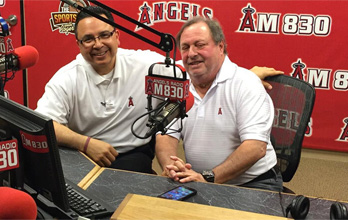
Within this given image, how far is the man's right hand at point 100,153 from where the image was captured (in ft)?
6.70

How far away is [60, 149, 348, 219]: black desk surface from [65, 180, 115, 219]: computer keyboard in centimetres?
6

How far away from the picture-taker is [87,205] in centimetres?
148

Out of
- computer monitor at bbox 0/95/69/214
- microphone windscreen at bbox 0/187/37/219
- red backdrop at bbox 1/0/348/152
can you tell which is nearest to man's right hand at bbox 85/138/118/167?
computer monitor at bbox 0/95/69/214

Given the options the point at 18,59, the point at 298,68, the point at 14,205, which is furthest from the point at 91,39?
the point at 298,68

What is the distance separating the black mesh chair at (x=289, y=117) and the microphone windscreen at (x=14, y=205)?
4.33 ft

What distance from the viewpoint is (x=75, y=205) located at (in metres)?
1.46

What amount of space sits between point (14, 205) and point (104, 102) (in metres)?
1.37

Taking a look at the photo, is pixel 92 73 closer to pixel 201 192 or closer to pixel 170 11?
pixel 201 192

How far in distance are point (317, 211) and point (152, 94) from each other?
716mm

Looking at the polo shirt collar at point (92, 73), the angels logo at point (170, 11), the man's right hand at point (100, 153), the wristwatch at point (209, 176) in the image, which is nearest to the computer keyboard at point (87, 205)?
the man's right hand at point (100, 153)

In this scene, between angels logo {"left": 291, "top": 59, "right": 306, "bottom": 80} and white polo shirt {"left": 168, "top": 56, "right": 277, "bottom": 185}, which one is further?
angels logo {"left": 291, "top": 59, "right": 306, "bottom": 80}

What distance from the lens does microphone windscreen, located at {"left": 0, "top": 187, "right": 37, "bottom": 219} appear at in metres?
1.04

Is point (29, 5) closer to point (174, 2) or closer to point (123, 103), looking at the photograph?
point (174, 2)

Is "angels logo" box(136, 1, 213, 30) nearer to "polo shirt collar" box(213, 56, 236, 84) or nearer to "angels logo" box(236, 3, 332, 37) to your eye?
"angels logo" box(236, 3, 332, 37)
